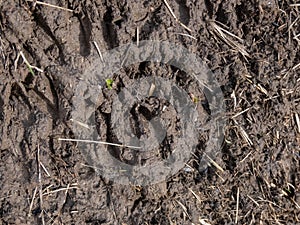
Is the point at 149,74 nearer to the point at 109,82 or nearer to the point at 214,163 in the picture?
the point at 109,82

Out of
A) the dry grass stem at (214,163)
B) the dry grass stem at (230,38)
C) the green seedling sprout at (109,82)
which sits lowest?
the dry grass stem at (214,163)

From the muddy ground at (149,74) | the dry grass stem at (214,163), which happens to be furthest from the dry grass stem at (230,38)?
the dry grass stem at (214,163)

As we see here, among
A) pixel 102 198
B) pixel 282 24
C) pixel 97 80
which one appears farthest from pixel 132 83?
pixel 282 24

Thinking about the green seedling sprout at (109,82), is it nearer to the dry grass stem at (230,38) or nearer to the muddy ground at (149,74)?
the muddy ground at (149,74)

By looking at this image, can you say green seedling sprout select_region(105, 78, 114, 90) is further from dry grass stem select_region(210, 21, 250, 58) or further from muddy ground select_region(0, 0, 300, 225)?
dry grass stem select_region(210, 21, 250, 58)

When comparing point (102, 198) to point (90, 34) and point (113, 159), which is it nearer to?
point (113, 159)

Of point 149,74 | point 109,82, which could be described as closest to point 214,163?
point 149,74


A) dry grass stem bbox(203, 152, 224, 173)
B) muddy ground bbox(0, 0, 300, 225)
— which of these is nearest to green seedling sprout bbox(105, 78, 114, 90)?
muddy ground bbox(0, 0, 300, 225)

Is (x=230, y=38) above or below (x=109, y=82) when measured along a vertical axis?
above
